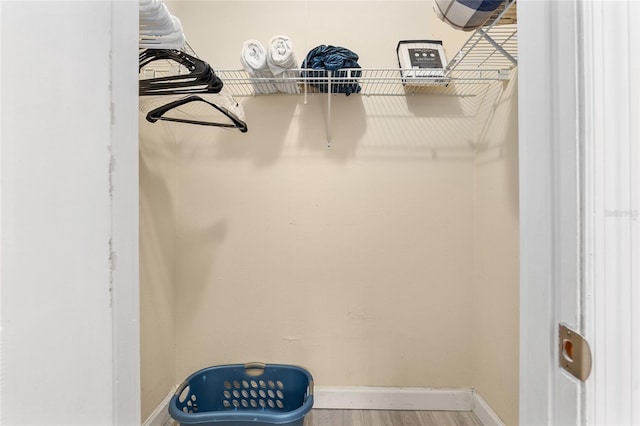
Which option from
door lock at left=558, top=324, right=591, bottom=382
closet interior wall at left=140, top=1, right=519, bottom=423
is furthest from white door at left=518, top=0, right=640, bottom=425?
closet interior wall at left=140, top=1, right=519, bottom=423

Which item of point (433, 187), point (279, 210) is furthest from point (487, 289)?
point (279, 210)

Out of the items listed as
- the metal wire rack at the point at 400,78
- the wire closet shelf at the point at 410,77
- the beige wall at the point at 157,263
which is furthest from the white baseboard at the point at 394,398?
the wire closet shelf at the point at 410,77

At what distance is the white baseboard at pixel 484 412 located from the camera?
4.92ft

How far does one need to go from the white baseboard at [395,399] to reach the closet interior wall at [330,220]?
4 centimetres

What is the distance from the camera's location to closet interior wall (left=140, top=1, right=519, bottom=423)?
1744 mm

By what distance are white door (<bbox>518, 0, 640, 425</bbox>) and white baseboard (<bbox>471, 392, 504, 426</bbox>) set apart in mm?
1296

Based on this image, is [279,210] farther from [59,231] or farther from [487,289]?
[59,231]

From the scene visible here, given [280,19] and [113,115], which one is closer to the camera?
[113,115]

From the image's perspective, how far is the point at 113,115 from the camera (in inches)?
19.5

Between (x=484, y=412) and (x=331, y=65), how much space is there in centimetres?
181

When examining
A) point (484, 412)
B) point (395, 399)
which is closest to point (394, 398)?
point (395, 399)

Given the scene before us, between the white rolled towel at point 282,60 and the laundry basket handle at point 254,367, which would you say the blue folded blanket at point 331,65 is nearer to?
the white rolled towel at point 282,60

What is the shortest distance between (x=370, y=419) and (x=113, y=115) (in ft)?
5.71

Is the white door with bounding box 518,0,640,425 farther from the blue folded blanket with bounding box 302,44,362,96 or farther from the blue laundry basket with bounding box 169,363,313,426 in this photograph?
the blue laundry basket with bounding box 169,363,313,426
